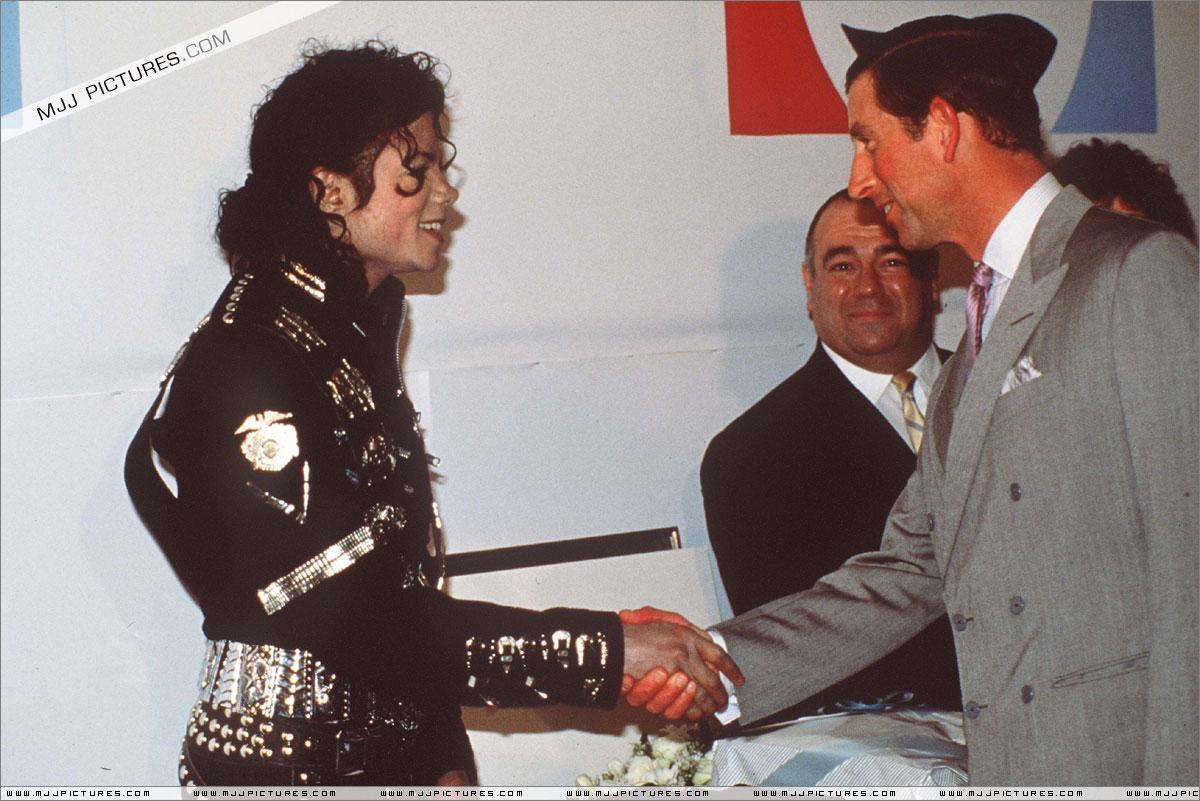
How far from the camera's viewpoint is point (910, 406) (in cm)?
312

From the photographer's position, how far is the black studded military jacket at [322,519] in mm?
1871

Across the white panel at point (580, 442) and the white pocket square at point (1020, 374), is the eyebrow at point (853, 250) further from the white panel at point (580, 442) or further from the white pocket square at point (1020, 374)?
the white pocket square at point (1020, 374)

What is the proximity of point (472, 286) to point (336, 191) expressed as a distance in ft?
3.03

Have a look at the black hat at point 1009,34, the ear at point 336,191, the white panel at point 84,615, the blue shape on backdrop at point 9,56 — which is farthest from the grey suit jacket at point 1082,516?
the blue shape on backdrop at point 9,56

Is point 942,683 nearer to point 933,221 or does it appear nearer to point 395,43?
point 933,221

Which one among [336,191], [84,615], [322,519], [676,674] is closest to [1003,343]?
[676,674]

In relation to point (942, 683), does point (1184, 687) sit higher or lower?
higher

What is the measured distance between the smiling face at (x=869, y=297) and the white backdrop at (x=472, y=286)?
0.92ft

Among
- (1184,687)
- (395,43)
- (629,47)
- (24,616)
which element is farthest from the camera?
(629,47)

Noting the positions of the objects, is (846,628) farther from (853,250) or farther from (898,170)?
(853,250)

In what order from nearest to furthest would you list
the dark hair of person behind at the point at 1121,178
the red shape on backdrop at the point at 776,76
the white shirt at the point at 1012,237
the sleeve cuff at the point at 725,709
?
the white shirt at the point at 1012,237 → the sleeve cuff at the point at 725,709 → the red shape on backdrop at the point at 776,76 → the dark hair of person behind at the point at 1121,178

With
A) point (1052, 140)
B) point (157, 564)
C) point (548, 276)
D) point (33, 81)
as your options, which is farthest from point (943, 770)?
point (33, 81)

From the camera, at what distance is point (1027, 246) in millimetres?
1961

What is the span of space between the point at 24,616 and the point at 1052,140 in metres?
3.44
